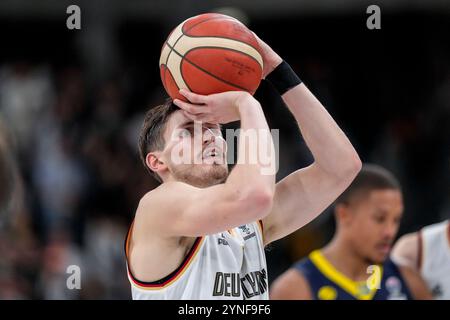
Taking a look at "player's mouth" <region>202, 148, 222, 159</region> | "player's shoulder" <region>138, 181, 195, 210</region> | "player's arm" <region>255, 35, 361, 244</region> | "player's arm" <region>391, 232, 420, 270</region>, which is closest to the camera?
"player's shoulder" <region>138, 181, 195, 210</region>

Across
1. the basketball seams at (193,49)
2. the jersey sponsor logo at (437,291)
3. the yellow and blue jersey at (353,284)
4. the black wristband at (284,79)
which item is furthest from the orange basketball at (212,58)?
the jersey sponsor logo at (437,291)

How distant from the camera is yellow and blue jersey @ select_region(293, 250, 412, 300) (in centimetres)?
643

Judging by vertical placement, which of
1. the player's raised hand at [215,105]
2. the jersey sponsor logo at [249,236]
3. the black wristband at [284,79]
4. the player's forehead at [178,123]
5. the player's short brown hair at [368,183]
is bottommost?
the jersey sponsor logo at [249,236]

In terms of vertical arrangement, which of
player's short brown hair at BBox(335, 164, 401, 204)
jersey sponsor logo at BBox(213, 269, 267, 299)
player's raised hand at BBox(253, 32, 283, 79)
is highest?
player's raised hand at BBox(253, 32, 283, 79)

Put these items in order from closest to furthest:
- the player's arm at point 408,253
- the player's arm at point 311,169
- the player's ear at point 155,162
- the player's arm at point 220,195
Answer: the player's arm at point 220,195 < the player's ear at point 155,162 < the player's arm at point 311,169 < the player's arm at point 408,253

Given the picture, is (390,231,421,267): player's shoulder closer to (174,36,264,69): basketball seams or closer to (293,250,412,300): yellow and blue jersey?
(293,250,412,300): yellow and blue jersey

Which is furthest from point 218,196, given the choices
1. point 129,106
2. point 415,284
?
point 129,106

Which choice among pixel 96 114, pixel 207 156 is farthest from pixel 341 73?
pixel 207 156

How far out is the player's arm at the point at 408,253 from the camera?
23.4ft

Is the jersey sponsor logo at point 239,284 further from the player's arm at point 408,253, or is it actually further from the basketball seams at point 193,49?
the player's arm at point 408,253

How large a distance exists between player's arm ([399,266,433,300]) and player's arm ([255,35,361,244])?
2.15 meters

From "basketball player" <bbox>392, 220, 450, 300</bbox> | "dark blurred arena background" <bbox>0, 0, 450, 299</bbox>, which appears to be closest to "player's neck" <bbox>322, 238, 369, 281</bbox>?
"basketball player" <bbox>392, 220, 450, 300</bbox>

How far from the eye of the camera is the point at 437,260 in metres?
7.11

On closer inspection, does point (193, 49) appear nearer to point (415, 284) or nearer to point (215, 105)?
point (215, 105)
